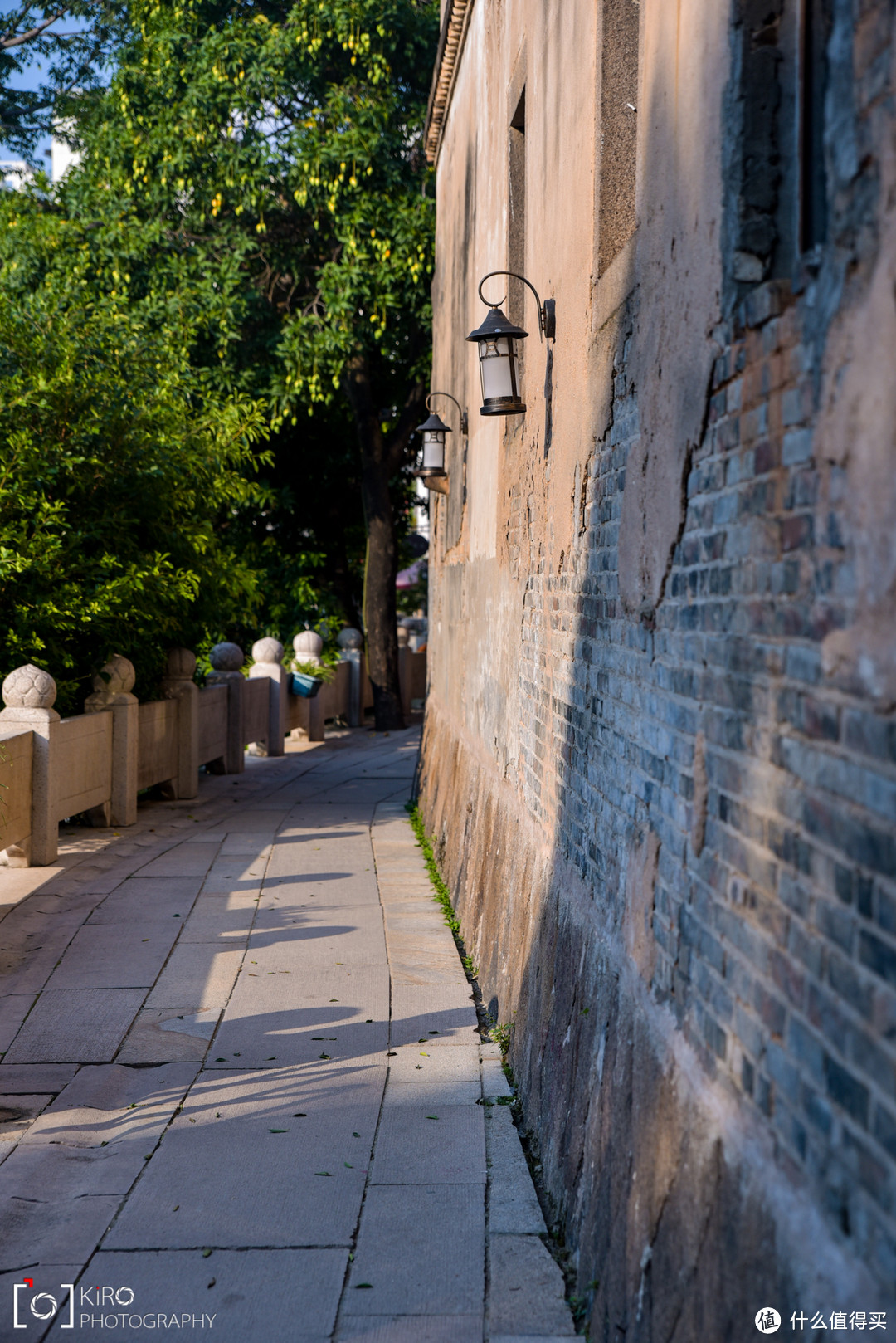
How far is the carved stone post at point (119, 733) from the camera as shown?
9836 mm

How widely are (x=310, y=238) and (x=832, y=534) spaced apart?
641 inches

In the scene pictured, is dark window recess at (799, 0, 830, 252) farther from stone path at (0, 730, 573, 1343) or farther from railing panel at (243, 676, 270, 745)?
railing panel at (243, 676, 270, 745)

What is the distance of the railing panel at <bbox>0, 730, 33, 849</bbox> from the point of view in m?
7.82

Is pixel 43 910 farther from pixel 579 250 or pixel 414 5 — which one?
pixel 414 5

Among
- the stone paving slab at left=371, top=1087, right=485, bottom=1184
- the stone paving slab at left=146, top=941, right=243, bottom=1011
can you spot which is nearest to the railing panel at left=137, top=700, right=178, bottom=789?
the stone paving slab at left=146, top=941, right=243, bottom=1011

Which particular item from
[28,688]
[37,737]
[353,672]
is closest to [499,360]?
[28,688]

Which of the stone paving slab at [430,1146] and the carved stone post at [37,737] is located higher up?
the carved stone post at [37,737]

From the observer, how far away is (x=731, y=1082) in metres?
2.24

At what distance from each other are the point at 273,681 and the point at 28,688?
7.03m

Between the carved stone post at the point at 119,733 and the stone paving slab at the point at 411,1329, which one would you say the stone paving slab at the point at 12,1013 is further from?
the carved stone post at the point at 119,733

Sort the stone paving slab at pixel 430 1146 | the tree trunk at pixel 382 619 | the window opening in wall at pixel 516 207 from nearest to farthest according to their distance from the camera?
the stone paving slab at pixel 430 1146, the window opening in wall at pixel 516 207, the tree trunk at pixel 382 619

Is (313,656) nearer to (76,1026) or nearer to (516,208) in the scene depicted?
(516,208)

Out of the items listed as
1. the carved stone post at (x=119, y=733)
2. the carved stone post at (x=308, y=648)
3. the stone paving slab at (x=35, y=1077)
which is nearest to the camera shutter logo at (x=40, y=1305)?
the stone paving slab at (x=35, y=1077)

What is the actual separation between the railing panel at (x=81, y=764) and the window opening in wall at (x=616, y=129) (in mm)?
5912
